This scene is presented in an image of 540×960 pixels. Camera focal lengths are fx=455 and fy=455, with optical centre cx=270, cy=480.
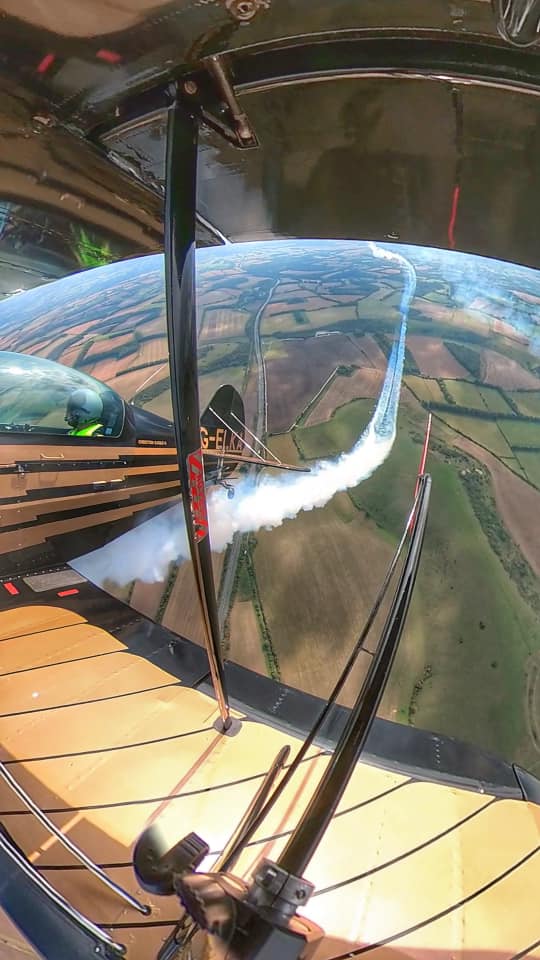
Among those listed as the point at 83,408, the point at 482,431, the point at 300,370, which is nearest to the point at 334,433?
the point at 300,370

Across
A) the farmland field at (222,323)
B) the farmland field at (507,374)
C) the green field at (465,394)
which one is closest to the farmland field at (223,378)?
the farmland field at (222,323)

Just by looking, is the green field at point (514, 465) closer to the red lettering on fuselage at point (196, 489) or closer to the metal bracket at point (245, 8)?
the red lettering on fuselage at point (196, 489)

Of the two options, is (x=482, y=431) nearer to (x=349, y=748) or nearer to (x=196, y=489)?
(x=196, y=489)

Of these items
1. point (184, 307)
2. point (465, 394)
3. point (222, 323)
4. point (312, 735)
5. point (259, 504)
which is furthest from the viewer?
point (222, 323)

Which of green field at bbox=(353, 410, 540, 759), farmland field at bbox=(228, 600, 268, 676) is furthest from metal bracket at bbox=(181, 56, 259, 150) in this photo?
green field at bbox=(353, 410, 540, 759)

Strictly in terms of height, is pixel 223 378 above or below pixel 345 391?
below

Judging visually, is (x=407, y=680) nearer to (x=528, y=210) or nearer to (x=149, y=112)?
(x=528, y=210)
